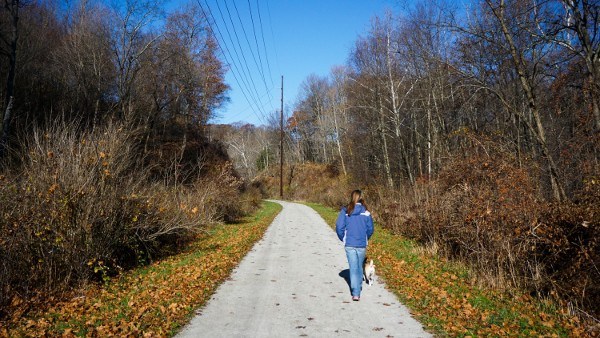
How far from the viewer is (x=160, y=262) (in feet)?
37.0

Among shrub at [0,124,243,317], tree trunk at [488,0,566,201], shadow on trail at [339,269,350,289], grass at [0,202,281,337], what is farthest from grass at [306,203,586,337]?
shrub at [0,124,243,317]

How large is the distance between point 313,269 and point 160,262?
14.9 ft

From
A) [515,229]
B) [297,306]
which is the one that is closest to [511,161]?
[515,229]

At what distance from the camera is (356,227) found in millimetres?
7566

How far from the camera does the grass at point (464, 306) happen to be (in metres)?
5.76

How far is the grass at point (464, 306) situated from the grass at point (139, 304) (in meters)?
3.76

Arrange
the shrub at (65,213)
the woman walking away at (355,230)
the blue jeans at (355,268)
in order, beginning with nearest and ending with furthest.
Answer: the blue jeans at (355,268)
the shrub at (65,213)
the woman walking away at (355,230)

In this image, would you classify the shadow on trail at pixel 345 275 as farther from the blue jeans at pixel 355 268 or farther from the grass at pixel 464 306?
the blue jeans at pixel 355 268

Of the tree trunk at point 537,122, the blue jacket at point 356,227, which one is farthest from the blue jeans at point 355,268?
the tree trunk at point 537,122

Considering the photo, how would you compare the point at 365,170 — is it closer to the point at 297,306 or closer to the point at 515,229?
the point at 515,229

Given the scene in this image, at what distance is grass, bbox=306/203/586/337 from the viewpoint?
227 inches

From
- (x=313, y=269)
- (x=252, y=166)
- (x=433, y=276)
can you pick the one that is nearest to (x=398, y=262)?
(x=433, y=276)

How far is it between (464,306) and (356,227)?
226 centimetres

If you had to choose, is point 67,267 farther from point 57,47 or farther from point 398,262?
point 57,47
